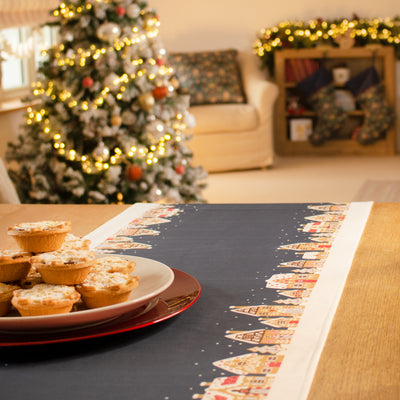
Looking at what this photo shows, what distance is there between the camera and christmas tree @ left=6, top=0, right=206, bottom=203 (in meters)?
3.62

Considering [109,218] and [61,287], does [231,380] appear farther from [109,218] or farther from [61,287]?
[109,218]

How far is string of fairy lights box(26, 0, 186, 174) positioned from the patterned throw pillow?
2.39m

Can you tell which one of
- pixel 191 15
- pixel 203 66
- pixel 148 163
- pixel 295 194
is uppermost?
pixel 191 15

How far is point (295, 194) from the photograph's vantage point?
16.4 feet

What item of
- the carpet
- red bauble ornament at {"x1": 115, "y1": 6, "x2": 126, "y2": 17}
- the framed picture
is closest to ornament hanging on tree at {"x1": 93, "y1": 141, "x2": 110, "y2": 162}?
red bauble ornament at {"x1": 115, "y1": 6, "x2": 126, "y2": 17}

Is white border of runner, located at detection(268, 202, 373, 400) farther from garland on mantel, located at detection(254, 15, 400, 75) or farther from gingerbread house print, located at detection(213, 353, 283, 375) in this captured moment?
garland on mantel, located at detection(254, 15, 400, 75)

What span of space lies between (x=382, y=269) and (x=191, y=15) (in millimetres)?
6227

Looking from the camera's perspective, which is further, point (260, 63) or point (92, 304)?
point (260, 63)

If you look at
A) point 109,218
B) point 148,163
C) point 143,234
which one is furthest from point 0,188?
point 148,163

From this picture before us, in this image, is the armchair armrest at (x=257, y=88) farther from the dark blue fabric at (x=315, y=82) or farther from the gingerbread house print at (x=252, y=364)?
the gingerbread house print at (x=252, y=364)

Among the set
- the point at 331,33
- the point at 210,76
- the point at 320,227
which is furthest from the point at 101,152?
the point at 331,33

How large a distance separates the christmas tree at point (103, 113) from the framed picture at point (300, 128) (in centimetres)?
306

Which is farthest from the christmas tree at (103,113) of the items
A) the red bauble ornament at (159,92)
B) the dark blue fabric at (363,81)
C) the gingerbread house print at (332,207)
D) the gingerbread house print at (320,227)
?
the dark blue fabric at (363,81)

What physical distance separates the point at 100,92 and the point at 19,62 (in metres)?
2.12
